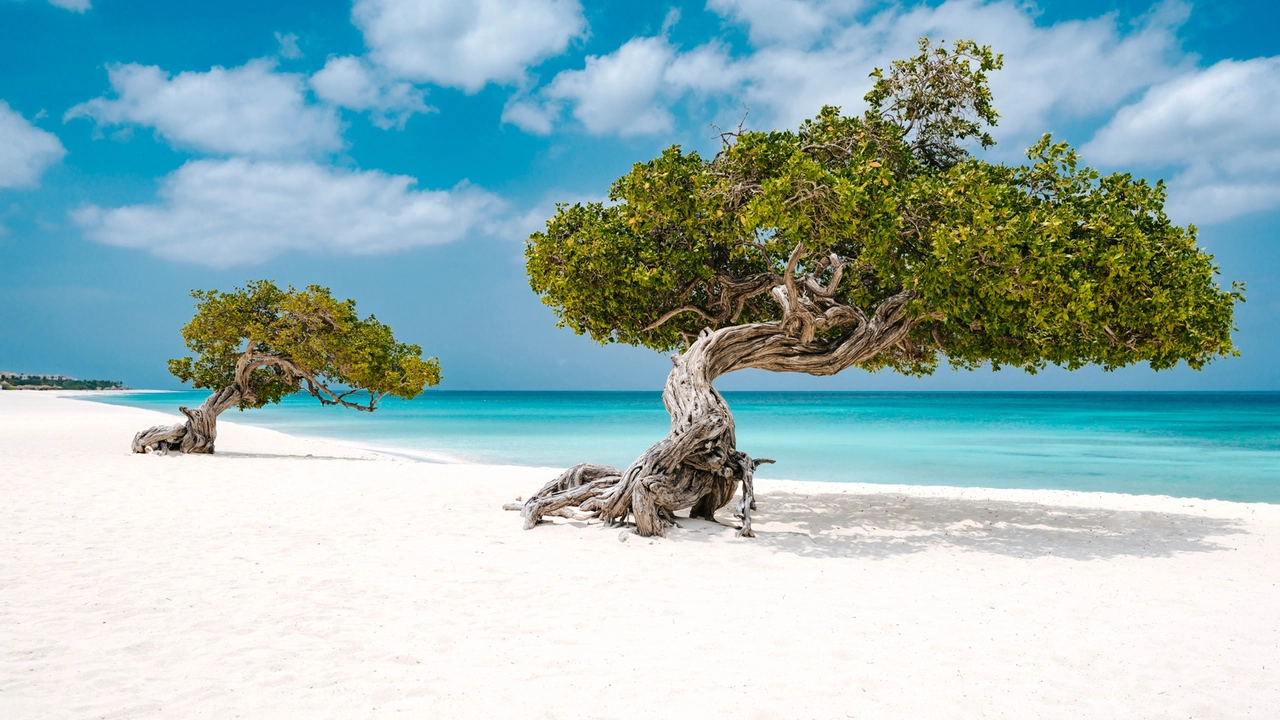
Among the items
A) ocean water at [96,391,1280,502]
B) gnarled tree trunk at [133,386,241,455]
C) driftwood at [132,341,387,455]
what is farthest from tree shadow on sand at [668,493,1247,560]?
gnarled tree trunk at [133,386,241,455]

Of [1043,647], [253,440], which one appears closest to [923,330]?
[1043,647]

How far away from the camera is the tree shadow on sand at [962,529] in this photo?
8.75 m

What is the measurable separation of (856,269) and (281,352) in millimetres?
14045

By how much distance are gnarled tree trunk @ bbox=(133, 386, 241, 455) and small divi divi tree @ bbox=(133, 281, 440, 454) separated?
0.02 m

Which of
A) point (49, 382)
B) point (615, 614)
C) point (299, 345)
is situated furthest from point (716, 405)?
point (49, 382)

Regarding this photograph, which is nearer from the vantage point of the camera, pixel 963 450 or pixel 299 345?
pixel 299 345

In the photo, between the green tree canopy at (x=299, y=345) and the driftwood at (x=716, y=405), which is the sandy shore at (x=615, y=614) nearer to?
the driftwood at (x=716, y=405)

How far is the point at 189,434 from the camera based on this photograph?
59.1ft

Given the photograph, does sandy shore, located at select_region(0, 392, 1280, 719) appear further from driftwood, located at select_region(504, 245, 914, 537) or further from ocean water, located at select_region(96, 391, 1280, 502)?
ocean water, located at select_region(96, 391, 1280, 502)

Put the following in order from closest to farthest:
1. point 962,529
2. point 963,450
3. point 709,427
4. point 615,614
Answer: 1. point 615,614
2. point 709,427
3. point 962,529
4. point 963,450

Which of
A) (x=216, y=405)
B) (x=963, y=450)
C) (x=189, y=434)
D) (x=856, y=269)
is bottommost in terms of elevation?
(x=963, y=450)

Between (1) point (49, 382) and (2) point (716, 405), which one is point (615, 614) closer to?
(2) point (716, 405)

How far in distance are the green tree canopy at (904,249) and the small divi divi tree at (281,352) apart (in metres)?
7.40

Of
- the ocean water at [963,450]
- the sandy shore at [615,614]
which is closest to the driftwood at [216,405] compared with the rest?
the sandy shore at [615,614]
